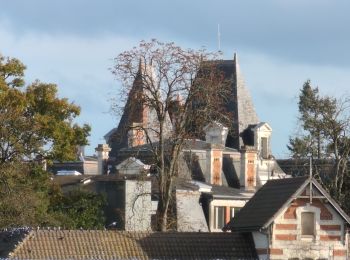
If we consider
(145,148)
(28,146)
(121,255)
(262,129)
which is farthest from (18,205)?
(262,129)

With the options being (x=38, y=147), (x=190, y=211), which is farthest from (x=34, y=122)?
(x=190, y=211)

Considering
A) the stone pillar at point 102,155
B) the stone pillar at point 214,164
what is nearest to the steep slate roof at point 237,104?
the stone pillar at point 214,164

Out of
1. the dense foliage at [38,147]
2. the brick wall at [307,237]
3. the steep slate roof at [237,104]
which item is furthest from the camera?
the steep slate roof at [237,104]

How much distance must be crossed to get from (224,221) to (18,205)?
25.9m

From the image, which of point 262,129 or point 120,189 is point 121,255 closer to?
point 120,189

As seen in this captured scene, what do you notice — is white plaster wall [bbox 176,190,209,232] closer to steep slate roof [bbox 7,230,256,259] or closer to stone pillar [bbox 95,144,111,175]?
stone pillar [bbox 95,144,111,175]

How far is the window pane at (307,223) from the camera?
2391 inches

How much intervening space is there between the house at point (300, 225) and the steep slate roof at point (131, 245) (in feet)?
3.59

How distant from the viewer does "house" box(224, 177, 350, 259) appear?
60000mm

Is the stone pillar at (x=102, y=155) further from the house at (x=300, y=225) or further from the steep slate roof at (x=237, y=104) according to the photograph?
the house at (x=300, y=225)

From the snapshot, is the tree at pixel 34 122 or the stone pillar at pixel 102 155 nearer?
the tree at pixel 34 122

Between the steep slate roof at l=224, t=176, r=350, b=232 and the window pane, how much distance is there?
1118 mm

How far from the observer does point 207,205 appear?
301 feet

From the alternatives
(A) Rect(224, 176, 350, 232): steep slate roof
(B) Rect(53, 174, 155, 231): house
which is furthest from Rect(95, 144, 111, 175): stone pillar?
(A) Rect(224, 176, 350, 232): steep slate roof
